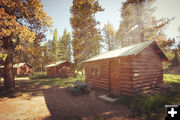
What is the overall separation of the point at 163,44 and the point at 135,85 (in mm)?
12235

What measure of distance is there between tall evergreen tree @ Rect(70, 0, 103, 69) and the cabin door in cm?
1003

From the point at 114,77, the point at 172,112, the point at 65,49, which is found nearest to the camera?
the point at 172,112

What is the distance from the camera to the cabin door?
8031mm

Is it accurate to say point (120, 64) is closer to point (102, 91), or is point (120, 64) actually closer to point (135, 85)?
point (135, 85)

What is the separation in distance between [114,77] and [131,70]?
1868 millimetres

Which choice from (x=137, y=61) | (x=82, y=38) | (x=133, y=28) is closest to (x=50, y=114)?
(x=137, y=61)

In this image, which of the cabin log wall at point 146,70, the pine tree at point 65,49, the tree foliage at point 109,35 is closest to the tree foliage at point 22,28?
the cabin log wall at point 146,70

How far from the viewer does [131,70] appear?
7.02m

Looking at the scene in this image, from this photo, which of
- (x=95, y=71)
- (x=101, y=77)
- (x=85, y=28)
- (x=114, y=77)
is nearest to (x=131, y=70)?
(x=114, y=77)

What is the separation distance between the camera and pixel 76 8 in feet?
51.2

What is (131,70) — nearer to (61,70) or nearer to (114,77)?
(114,77)

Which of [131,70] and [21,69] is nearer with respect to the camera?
[131,70]

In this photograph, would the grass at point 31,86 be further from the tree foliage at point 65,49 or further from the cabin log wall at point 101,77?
the tree foliage at point 65,49

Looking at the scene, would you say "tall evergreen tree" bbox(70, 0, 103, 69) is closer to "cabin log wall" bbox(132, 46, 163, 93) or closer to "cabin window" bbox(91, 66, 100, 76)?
"cabin window" bbox(91, 66, 100, 76)
